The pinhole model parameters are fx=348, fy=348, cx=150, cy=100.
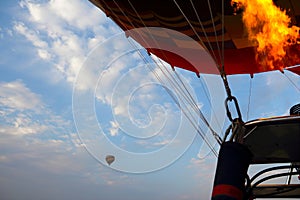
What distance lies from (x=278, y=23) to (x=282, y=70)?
3.37 meters

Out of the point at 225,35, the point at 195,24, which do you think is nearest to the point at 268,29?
the point at 225,35

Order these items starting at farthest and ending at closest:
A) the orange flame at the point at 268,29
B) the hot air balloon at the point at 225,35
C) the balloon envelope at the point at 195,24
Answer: the orange flame at the point at 268,29 → the balloon envelope at the point at 195,24 → the hot air balloon at the point at 225,35

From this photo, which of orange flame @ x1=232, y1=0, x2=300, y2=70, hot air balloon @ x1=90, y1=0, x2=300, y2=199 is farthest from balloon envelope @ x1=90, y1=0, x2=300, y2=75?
orange flame @ x1=232, y1=0, x2=300, y2=70

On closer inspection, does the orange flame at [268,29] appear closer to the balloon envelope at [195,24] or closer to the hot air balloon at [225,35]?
the hot air balloon at [225,35]

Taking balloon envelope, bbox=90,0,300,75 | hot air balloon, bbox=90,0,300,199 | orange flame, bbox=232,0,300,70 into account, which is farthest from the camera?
orange flame, bbox=232,0,300,70

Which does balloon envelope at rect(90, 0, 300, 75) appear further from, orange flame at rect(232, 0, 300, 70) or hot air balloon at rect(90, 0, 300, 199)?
orange flame at rect(232, 0, 300, 70)

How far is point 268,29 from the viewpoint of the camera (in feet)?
30.9

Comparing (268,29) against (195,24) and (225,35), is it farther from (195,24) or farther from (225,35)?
(195,24)

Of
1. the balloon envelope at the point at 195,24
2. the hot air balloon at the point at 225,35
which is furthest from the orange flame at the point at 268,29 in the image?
the balloon envelope at the point at 195,24

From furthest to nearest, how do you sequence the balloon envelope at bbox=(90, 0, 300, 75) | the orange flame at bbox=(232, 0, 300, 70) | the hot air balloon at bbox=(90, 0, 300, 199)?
the orange flame at bbox=(232, 0, 300, 70) < the balloon envelope at bbox=(90, 0, 300, 75) < the hot air balloon at bbox=(90, 0, 300, 199)

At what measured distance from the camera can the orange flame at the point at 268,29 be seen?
898 cm

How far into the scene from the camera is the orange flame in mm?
8977

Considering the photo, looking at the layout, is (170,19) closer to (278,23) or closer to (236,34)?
(236,34)

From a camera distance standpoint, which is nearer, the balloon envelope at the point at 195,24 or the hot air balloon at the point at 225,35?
the hot air balloon at the point at 225,35
